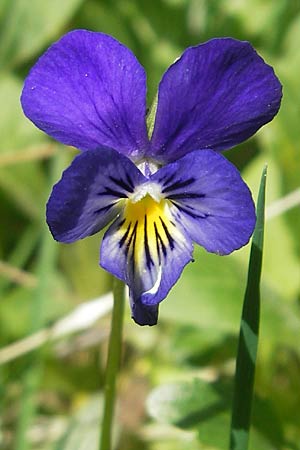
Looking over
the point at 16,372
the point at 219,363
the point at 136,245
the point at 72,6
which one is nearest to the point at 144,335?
the point at 219,363

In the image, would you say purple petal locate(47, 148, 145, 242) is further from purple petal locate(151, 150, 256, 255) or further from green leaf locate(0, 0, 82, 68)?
green leaf locate(0, 0, 82, 68)

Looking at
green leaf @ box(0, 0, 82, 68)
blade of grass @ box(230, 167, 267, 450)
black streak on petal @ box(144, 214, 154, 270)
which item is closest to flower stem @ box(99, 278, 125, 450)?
black streak on petal @ box(144, 214, 154, 270)

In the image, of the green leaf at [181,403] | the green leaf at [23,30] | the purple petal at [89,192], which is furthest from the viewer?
the green leaf at [23,30]

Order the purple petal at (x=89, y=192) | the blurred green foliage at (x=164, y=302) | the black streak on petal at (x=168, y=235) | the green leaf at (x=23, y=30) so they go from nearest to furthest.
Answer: the purple petal at (x=89, y=192)
the black streak on petal at (x=168, y=235)
the blurred green foliage at (x=164, y=302)
the green leaf at (x=23, y=30)

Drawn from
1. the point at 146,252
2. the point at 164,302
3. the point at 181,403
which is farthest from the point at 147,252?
the point at 164,302

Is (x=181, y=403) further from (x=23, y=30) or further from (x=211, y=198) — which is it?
(x=23, y=30)

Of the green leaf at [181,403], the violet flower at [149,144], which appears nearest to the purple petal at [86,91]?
the violet flower at [149,144]

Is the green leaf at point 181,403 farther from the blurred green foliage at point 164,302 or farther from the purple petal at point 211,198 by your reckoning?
the purple petal at point 211,198

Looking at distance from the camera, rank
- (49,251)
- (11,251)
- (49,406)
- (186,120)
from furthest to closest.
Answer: (11,251)
(49,406)
(49,251)
(186,120)

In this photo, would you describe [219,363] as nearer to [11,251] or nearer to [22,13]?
[11,251]
